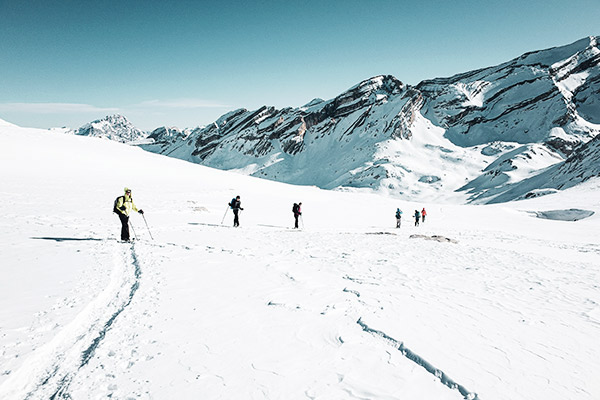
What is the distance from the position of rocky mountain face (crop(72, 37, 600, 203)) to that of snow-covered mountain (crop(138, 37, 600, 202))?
52 centimetres

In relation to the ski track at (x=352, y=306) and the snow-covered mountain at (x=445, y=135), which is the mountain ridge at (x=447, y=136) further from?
the ski track at (x=352, y=306)

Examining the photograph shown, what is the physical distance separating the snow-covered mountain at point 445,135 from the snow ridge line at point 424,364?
108591mm

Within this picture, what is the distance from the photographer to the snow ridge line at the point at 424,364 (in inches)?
152

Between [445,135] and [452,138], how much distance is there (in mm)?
3918

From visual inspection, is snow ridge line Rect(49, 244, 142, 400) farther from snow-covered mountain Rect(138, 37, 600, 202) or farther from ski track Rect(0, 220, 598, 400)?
snow-covered mountain Rect(138, 37, 600, 202)

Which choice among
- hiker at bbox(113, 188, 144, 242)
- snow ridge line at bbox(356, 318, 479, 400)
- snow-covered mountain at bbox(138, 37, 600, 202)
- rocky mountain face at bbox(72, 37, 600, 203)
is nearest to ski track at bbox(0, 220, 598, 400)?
snow ridge line at bbox(356, 318, 479, 400)

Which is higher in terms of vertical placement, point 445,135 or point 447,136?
point 445,135

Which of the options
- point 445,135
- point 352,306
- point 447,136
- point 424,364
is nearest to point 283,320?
point 352,306

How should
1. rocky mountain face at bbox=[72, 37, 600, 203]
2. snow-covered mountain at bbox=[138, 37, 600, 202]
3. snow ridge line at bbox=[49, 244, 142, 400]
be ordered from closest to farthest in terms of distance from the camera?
snow ridge line at bbox=[49, 244, 142, 400] → rocky mountain face at bbox=[72, 37, 600, 203] → snow-covered mountain at bbox=[138, 37, 600, 202]

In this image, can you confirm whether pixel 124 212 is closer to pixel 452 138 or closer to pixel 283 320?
pixel 283 320

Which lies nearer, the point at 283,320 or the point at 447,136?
the point at 283,320

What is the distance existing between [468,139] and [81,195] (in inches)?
6956

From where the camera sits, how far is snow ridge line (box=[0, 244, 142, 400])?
12.1 feet

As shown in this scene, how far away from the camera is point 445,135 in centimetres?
16425
